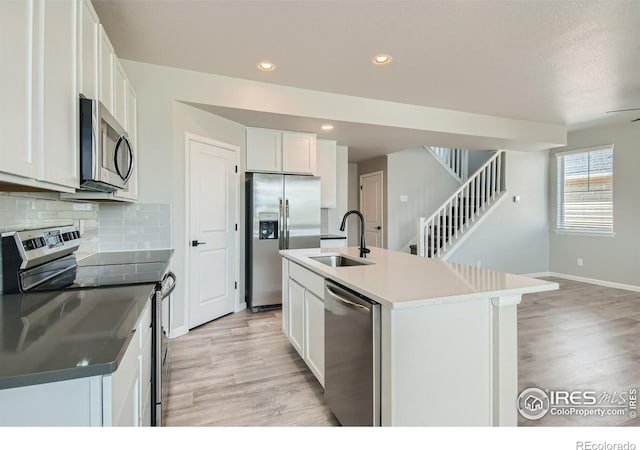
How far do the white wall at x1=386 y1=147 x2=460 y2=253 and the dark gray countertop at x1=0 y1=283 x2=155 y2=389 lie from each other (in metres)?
5.25

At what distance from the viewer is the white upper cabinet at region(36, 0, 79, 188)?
111cm

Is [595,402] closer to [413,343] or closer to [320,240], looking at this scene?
[413,343]

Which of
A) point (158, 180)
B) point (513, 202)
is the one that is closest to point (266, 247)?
point (158, 180)

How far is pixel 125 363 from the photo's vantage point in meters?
0.97

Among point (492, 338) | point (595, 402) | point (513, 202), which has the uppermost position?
point (513, 202)

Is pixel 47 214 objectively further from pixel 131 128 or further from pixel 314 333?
pixel 314 333

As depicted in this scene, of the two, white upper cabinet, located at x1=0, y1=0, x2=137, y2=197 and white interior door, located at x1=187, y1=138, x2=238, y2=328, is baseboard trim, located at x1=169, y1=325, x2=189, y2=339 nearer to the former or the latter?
white interior door, located at x1=187, y1=138, x2=238, y2=328

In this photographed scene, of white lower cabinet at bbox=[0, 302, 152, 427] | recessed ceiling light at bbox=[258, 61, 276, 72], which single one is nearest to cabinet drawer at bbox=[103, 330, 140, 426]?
white lower cabinet at bbox=[0, 302, 152, 427]

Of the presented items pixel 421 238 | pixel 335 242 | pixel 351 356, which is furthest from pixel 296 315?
pixel 421 238

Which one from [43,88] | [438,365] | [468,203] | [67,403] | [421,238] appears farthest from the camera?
[468,203]

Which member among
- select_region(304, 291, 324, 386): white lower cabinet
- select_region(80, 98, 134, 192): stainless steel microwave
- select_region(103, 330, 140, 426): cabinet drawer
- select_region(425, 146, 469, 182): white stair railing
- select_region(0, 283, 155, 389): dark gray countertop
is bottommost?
select_region(304, 291, 324, 386): white lower cabinet

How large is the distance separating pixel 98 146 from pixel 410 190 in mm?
5604

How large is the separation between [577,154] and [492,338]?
584cm

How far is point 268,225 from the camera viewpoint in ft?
13.0
